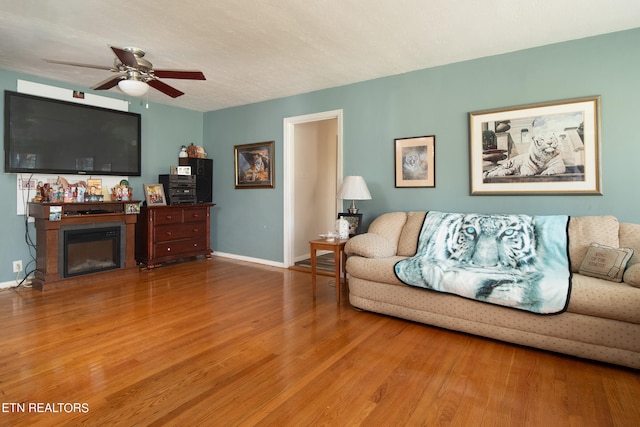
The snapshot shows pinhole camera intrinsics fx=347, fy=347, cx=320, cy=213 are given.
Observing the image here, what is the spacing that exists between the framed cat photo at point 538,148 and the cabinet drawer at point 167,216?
3.86 metres

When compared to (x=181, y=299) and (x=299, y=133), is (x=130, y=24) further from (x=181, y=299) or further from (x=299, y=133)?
(x=299, y=133)

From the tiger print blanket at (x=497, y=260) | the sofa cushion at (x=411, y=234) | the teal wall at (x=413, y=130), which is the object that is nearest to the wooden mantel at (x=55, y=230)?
the teal wall at (x=413, y=130)

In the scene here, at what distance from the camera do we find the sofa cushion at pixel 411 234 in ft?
10.8

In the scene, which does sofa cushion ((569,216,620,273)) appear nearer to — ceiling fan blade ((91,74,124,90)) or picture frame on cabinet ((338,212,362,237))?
picture frame on cabinet ((338,212,362,237))

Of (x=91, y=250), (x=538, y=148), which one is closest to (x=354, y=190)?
(x=538, y=148)

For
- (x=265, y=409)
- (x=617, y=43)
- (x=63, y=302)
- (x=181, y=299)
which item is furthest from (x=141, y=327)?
(x=617, y=43)

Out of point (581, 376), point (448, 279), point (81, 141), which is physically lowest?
point (581, 376)

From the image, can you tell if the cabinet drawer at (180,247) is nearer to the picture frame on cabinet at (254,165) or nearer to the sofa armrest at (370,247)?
the picture frame on cabinet at (254,165)

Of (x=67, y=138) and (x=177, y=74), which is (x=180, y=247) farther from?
(x=177, y=74)

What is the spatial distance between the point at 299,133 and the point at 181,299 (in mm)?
2937

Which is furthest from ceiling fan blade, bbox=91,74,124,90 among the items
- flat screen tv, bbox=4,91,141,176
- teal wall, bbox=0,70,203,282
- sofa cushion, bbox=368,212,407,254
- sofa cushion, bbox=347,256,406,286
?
sofa cushion, bbox=368,212,407,254

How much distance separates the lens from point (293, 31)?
2.84 m

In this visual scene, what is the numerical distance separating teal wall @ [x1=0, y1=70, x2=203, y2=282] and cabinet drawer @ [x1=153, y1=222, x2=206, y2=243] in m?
0.70

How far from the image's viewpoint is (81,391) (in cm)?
180
